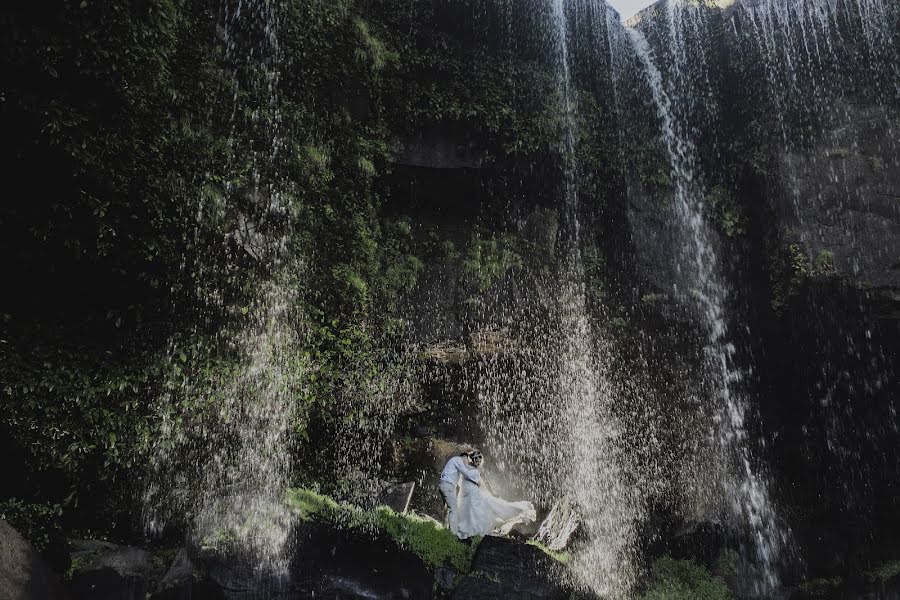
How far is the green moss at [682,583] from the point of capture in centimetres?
840

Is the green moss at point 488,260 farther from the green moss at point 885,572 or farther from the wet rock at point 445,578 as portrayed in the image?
the green moss at point 885,572

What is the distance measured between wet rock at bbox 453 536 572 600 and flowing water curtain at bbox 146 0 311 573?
257 centimetres

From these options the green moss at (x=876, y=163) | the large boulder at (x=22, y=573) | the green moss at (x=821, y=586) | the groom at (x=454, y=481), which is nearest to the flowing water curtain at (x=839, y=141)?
the green moss at (x=876, y=163)

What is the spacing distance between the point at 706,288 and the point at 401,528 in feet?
24.4

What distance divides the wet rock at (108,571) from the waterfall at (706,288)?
874 cm

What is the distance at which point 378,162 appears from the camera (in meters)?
9.83

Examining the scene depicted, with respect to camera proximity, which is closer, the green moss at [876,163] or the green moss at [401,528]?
the green moss at [401,528]

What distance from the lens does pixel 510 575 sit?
617cm

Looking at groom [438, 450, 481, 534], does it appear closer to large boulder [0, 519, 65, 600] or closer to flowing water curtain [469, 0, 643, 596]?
flowing water curtain [469, 0, 643, 596]

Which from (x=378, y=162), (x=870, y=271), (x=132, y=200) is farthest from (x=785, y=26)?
(x=132, y=200)

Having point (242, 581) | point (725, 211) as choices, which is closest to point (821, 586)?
point (725, 211)

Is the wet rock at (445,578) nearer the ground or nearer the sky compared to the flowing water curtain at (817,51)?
nearer the ground

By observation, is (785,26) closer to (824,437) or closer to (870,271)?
(870,271)

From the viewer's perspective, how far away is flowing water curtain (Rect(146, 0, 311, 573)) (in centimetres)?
751
